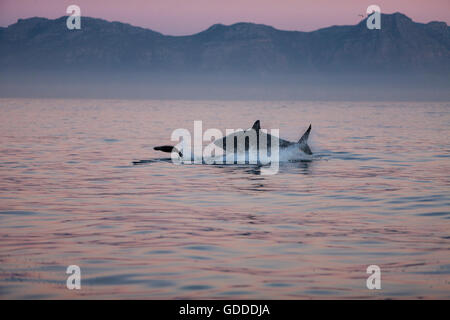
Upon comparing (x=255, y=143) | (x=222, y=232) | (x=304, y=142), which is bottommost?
(x=222, y=232)

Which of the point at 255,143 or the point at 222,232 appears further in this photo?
the point at 255,143

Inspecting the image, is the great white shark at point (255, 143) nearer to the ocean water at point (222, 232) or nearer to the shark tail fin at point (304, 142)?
the shark tail fin at point (304, 142)

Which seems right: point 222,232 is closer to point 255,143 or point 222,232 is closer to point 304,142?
point 255,143

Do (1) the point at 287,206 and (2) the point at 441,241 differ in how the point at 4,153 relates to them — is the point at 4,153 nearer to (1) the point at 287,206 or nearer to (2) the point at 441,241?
(1) the point at 287,206

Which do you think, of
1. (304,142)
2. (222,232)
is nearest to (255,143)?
(304,142)

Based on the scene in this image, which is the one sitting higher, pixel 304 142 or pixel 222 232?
pixel 304 142

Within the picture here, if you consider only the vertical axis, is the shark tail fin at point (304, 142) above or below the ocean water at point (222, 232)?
above

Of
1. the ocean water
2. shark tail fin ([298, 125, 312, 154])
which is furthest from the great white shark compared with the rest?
the ocean water

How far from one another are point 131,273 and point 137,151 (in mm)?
25660

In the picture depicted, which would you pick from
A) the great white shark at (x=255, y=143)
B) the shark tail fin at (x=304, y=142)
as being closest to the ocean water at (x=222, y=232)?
the great white shark at (x=255, y=143)

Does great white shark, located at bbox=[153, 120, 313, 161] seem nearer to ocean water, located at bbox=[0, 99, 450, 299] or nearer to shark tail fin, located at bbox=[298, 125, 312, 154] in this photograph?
shark tail fin, located at bbox=[298, 125, 312, 154]

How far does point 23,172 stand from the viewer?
24.7 metres

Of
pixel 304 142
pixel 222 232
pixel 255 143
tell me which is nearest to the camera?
pixel 222 232
